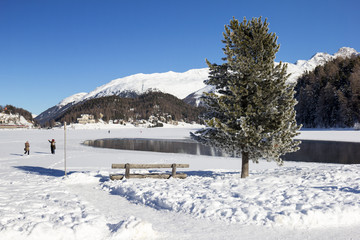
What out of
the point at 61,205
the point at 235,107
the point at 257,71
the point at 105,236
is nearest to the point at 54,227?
the point at 105,236

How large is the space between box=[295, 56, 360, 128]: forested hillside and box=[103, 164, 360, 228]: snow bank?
89084 mm

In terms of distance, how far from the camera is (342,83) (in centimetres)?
10219

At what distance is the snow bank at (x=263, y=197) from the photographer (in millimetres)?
8688

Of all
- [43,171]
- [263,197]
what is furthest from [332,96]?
[43,171]

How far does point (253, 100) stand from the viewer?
1447cm

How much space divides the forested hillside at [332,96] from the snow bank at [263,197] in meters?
89.1

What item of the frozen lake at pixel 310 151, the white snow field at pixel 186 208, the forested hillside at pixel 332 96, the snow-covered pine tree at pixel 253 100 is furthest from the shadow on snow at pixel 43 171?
the forested hillside at pixel 332 96

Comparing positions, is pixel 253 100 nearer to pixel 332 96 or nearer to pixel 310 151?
pixel 310 151

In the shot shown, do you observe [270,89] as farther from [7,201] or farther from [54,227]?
[7,201]

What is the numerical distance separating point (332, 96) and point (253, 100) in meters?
100

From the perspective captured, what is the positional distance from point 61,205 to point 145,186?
4136 millimetres

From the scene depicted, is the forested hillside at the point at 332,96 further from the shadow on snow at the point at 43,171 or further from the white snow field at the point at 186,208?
the shadow on snow at the point at 43,171

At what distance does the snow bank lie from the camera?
869cm

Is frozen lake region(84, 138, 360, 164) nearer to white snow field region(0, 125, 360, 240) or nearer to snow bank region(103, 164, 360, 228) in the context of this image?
snow bank region(103, 164, 360, 228)
